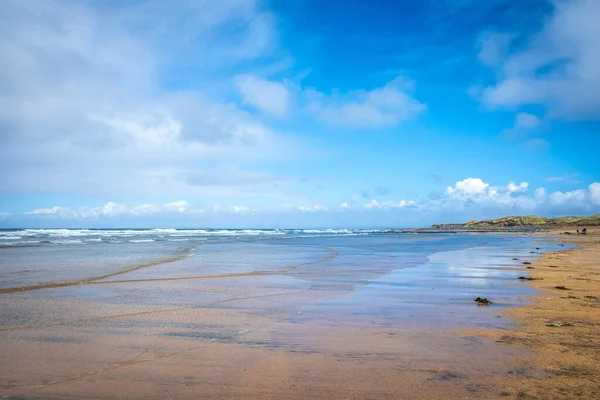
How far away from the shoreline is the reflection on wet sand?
308mm

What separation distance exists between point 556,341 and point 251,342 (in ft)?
16.5

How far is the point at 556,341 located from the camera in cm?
650

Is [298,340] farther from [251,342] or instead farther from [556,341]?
[556,341]

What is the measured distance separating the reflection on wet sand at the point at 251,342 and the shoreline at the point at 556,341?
31 cm

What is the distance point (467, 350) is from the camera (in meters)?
6.10

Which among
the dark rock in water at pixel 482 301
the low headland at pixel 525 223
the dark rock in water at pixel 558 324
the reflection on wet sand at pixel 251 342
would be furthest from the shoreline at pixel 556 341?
the low headland at pixel 525 223

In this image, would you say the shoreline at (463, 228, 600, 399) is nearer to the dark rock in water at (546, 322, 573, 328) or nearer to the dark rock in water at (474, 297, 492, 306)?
the dark rock in water at (546, 322, 573, 328)

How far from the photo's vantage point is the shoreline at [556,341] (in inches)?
184

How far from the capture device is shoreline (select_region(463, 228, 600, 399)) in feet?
15.4

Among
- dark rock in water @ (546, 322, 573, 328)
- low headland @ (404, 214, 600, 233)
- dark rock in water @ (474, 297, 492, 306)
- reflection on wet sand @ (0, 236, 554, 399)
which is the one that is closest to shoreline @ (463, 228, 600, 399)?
dark rock in water @ (546, 322, 573, 328)

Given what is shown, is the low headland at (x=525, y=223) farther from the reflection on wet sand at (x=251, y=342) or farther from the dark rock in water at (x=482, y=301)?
the reflection on wet sand at (x=251, y=342)

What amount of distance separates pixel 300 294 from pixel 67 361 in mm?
6715

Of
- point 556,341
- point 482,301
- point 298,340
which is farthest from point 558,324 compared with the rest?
point 298,340

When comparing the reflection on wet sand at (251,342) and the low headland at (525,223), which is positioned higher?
the low headland at (525,223)
